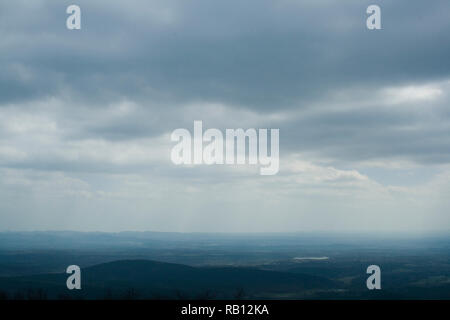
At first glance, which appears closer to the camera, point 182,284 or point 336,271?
point 182,284
